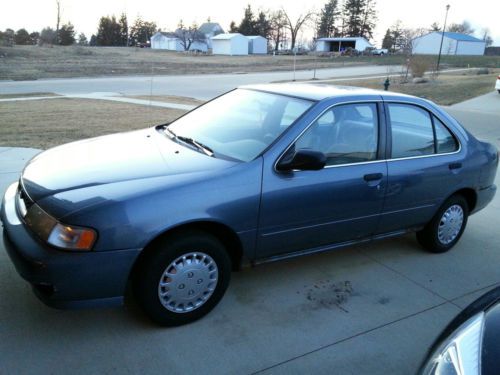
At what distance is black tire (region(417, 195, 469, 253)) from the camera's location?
442cm

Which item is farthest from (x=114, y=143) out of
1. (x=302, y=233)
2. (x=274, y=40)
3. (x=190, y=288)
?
(x=274, y=40)

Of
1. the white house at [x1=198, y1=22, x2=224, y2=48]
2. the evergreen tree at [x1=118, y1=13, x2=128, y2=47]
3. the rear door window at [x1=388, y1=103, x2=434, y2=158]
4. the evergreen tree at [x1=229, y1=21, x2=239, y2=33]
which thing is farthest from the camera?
the evergreen tree at [x1=229, y1=21, x2=239, y2=33]

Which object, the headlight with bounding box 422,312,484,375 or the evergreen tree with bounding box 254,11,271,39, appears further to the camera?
the evergreen tree with bounding box 254,11,271,39

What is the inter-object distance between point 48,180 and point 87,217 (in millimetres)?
642

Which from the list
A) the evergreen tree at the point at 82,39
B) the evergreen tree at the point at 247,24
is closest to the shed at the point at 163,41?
the evergreen tree at the point at 82,39

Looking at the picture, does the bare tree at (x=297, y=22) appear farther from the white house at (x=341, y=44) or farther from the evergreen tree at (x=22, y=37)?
the evergreen tree at (x=22, y=37)

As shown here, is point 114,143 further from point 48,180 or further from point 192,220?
point 192,220

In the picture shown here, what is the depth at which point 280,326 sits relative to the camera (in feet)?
10.5

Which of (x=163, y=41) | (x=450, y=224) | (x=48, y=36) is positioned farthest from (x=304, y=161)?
(x=163, y=41)

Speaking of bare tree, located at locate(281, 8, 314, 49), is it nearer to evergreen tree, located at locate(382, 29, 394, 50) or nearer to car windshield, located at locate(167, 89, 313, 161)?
evergreen tree, located at locate(382, 29, 394, 50)

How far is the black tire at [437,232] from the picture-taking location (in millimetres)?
4422

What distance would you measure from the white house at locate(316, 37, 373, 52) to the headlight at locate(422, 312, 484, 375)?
9690cm

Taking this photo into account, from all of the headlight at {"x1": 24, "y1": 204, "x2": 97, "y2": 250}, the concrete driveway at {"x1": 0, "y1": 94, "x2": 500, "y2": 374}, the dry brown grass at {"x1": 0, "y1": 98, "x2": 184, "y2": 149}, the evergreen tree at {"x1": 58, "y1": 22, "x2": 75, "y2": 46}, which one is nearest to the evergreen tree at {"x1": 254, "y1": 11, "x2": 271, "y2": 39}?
the evergreen tree at {"x1": 58, "y1": 22, "x2": 75, "y2": 46}

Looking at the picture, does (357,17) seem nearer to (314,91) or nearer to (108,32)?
(108,32)
